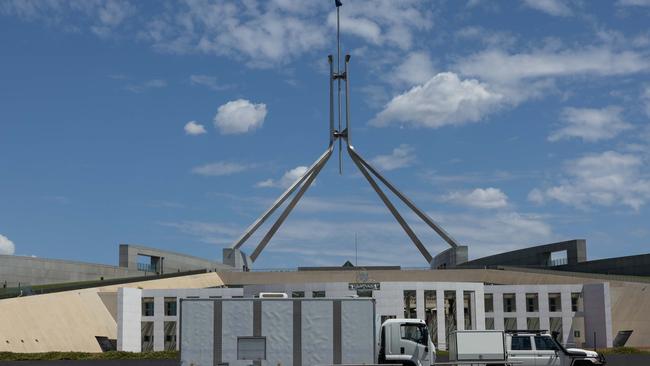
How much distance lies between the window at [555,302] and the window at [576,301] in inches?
39.2

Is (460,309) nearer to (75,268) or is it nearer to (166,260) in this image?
(75,268)

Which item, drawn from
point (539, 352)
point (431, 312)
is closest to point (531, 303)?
point (431, 312)

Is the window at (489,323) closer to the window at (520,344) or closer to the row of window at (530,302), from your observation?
the row of window at (530,302)

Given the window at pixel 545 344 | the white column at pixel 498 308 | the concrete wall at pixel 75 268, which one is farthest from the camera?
the concrete wall at pixel 75 268

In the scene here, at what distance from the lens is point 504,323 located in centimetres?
6831

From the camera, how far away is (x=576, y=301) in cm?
6881

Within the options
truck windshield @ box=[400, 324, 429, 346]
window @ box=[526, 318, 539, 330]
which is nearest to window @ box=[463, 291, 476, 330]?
window @ box=[526, 318, 539, 330]

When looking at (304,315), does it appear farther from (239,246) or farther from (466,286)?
(239,246)

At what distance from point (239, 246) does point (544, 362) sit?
234ft

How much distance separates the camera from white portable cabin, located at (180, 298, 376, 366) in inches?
984

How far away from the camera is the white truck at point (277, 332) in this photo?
25.0 m

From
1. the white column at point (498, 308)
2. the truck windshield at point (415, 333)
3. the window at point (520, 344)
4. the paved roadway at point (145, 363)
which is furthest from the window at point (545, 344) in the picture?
the white column at point (498, 308)

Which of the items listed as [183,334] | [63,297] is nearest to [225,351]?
[183,334]

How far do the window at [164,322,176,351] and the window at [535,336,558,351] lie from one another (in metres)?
41.8
